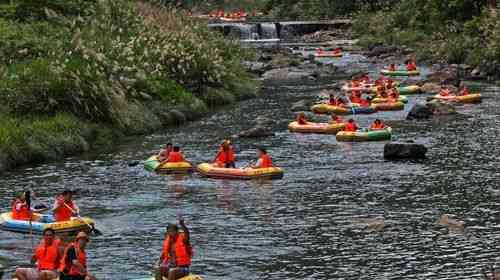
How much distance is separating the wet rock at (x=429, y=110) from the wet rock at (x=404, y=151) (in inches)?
447

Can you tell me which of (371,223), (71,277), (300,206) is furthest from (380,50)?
(71,277)

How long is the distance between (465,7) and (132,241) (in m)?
60.3

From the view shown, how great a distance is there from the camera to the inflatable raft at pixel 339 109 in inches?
2052

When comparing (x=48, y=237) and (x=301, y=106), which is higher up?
(x=48, y=237)

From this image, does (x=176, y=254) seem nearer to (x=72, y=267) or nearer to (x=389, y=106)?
(x=72, y=267)

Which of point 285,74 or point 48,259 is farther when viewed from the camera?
point 285,74

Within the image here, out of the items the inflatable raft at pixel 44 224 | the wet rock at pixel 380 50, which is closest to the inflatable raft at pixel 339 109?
the inflatable raft at pixel 44 224

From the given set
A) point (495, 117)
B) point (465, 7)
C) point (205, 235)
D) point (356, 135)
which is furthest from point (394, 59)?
point (205, 235)

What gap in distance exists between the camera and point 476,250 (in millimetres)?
24656

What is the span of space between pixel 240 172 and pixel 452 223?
1005 cm

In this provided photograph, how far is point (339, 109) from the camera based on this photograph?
52.2m

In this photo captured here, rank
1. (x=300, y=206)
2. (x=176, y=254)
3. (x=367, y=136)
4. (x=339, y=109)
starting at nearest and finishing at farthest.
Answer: (x=176, y=254)
(x=300, y=206)
(x=367, y=136)
(x=339, y=109)

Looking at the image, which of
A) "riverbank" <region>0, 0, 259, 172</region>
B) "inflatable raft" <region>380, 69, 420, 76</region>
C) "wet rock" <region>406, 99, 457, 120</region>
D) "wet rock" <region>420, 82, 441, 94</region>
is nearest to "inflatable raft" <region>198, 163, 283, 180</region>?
"riverbank" <region>0, 0, 259, 172</region>

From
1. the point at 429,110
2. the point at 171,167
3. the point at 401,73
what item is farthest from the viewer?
the point at 401,73
